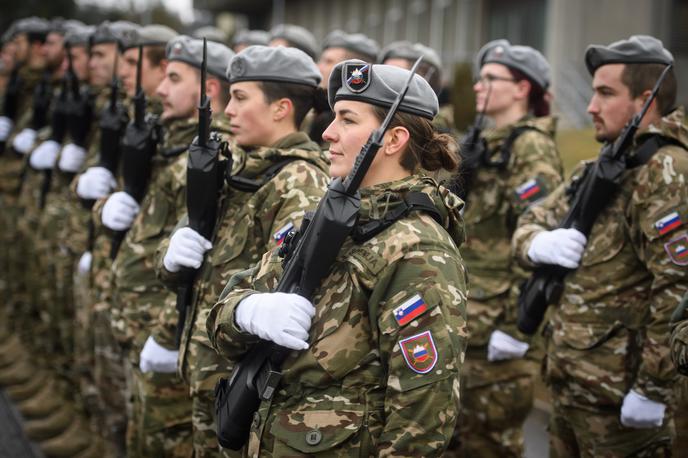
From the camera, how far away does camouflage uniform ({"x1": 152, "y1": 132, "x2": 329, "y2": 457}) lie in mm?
3365

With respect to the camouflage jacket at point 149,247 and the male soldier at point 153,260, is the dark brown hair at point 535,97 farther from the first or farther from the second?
the camouflage jacket at point 149,247

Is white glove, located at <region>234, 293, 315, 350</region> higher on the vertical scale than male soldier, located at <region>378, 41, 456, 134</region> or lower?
lower

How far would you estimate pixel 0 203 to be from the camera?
9109mm

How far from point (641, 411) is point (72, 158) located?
439 centimetres

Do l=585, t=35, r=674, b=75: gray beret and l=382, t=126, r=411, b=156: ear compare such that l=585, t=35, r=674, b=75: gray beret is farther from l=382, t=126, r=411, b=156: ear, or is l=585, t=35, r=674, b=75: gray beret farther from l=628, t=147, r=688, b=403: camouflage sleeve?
l=382, t=126, r=411, b=156: ear

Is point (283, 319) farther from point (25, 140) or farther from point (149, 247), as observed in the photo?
point (25, 140)

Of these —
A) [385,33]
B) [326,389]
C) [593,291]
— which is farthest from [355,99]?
[385,33]

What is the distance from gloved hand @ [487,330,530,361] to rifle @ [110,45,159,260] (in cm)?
200

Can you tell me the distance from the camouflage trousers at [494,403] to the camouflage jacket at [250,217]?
5.82ft

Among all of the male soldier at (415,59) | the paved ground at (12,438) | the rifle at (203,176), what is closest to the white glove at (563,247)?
the rifle at (203,176)

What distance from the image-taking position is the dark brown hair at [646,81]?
369 centimetres

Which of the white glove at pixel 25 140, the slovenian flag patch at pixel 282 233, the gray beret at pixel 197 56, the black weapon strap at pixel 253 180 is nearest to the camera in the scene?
the slovenian flag patch at pixel 282 233

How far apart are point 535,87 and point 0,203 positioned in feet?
20.4

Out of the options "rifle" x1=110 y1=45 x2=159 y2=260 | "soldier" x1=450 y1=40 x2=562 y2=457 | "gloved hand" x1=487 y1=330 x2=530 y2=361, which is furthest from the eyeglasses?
"rifle" x1=110 y1=45 x2=159 y2=260
